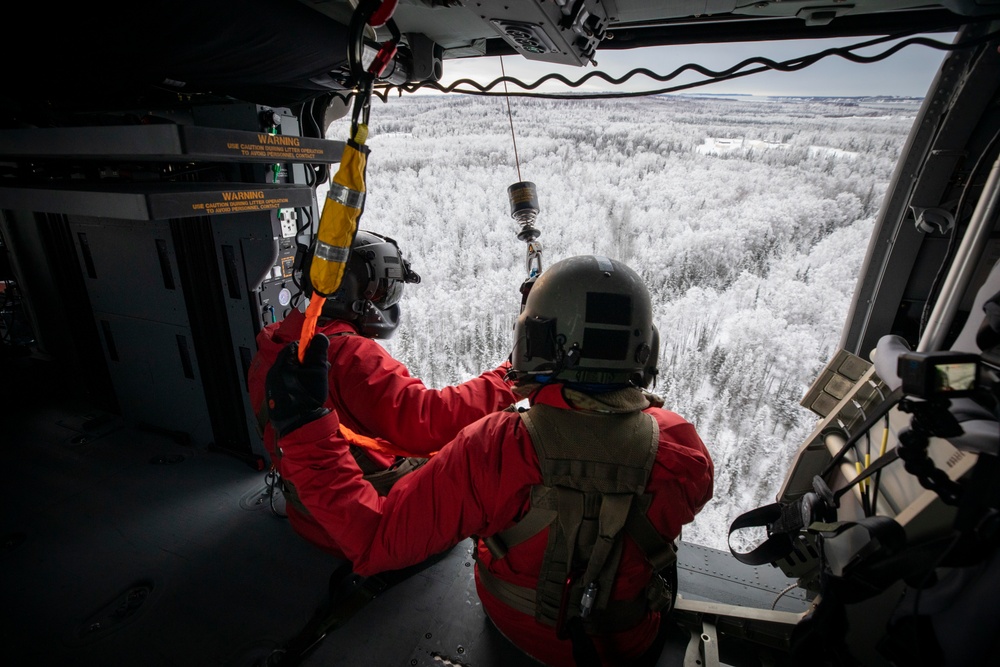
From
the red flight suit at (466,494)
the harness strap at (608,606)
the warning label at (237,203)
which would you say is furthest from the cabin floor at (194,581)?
the warning label at (237,203)

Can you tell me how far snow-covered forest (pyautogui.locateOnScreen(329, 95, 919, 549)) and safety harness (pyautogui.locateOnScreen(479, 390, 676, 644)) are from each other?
5.65 feet

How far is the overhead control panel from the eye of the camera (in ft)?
5.99

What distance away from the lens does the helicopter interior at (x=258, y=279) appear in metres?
1.76

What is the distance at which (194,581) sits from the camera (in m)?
2.59

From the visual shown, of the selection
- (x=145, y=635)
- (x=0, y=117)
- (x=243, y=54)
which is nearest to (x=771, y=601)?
(x=145, y=635)

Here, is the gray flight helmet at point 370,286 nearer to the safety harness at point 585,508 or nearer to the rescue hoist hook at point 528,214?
the rescue hoist hook at point 528,214

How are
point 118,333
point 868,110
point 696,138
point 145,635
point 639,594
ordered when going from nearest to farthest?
1. point 639,594
2. point 145,635
3. point 868,110
4. point 696,138
5. point 118,333

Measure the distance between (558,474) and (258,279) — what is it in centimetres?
265

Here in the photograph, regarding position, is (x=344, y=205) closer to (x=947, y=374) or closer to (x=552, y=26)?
(x=552, y=26)

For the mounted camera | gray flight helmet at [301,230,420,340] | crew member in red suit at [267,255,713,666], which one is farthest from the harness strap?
gray flight helmet at [301,230,420,340]

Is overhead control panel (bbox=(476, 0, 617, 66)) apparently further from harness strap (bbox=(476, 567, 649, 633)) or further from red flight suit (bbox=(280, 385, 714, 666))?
harness strap (bbox=(476, 567, 649, 633))

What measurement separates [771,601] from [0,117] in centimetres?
568

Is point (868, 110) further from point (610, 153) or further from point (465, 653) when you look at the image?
point (465, 653)

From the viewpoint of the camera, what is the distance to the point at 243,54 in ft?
6.14
